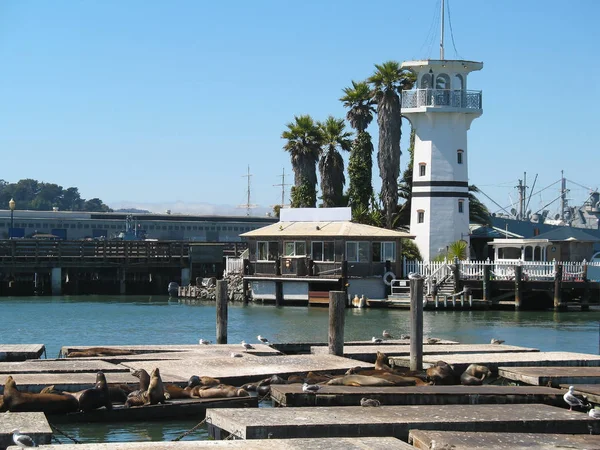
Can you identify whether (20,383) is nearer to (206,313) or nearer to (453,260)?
(206,313)

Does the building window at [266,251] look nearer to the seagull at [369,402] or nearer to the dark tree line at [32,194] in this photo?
the seagull at [369,402]

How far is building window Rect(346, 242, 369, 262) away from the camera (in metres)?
46.4

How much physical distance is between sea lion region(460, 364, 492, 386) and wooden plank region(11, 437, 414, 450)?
653 centimetres

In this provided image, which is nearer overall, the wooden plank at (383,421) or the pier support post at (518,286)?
the wooden plank at (383,421)

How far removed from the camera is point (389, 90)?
55438mm

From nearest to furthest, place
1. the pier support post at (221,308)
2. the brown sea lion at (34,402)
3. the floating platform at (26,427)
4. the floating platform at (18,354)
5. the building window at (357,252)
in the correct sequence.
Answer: the floating platform at (26,427), the brown sea lion at (34,402), the floating platform at (18,354), the pier support post at (221,308), the building window at (357,252)

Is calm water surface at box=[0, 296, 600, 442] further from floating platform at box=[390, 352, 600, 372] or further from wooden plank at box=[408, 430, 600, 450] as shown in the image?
wooden plank at box=[408, 430, 600, 450]

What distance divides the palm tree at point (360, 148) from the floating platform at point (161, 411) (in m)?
39.5

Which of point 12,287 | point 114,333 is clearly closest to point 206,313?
point 114,333

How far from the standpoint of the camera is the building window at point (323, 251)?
4650cm

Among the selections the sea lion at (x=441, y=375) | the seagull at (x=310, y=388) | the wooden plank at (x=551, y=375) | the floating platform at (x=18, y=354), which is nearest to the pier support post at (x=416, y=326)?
the sea lion at (x=441, y=375)

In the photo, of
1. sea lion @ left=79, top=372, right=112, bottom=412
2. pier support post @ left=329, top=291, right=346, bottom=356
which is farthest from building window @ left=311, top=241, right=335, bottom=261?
sea lion @ left=79, top=372, right=112, bottom=412

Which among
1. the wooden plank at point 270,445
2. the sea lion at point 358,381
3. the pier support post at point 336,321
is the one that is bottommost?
the wooden plank at point 270,445

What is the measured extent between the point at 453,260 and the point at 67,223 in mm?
92599
